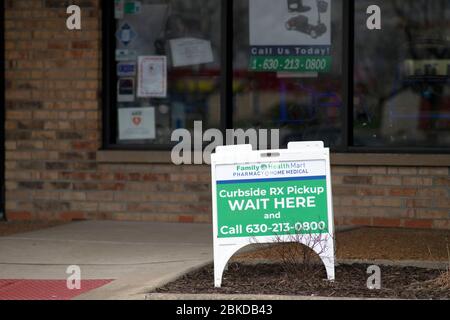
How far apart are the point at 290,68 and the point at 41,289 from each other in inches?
185

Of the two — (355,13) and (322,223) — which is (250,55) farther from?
(322,223)

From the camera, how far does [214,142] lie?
11453 mm

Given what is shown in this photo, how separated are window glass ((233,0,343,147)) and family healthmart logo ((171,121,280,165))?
0.09 meters

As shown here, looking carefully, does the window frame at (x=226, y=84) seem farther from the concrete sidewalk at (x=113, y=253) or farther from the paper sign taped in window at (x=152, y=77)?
the concrete sidewalk at (x=113, y=253)

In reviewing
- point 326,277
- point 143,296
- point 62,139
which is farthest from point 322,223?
point 62,139

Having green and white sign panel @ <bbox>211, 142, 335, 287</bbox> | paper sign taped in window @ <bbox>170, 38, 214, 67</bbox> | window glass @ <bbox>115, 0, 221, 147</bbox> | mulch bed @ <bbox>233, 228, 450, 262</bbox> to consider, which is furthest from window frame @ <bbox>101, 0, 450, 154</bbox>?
green and white sign panel @ <bbox>211, 142, 335, 287</bbox>

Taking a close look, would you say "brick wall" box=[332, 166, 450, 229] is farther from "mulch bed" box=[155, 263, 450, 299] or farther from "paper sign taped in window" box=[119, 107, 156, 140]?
"mulch bed" box=[155, 263, 450, 299]

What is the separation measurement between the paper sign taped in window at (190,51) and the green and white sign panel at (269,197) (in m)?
4.30

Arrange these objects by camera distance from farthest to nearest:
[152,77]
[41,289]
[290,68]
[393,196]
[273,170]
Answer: [152,77]
[290,68]
[393,196]
[41,289]
[273,170]

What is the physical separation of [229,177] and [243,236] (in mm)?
481

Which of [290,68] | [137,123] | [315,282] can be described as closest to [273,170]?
[315,282]

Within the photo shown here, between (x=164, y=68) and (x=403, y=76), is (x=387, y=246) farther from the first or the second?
(x=164, y=68)

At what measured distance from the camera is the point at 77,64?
11570 mm

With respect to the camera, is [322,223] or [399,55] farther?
[399,55]
